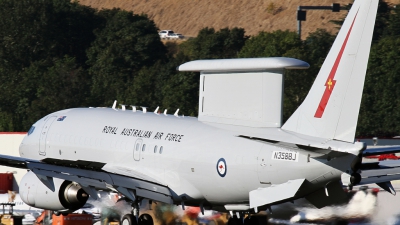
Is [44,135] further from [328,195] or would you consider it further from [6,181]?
[6,181]

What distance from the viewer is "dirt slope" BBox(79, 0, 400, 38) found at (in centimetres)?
17150

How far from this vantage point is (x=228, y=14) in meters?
181

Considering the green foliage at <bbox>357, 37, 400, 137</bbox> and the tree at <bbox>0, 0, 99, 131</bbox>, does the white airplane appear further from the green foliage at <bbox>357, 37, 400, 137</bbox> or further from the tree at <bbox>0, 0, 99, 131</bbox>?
the tree at <bbox>0, 0, 99, 131</bbox>

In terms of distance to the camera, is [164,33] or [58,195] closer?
[58,195]

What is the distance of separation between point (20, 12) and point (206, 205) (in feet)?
354

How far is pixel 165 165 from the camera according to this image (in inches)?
1433

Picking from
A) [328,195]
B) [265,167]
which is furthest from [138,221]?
[328,195]

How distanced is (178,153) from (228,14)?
146659 mm

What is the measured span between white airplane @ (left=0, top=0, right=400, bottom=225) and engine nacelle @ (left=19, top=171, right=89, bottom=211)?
0.04m

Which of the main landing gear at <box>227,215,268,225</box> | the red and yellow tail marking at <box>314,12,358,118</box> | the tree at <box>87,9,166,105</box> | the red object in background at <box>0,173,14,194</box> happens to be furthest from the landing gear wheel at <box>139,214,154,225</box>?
the tree at <box>87,9,166,105</box>

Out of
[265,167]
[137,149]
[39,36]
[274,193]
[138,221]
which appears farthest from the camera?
[39,36]

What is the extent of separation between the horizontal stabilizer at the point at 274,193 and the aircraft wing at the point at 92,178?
481cm

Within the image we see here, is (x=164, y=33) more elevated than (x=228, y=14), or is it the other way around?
(x=228, y=14)

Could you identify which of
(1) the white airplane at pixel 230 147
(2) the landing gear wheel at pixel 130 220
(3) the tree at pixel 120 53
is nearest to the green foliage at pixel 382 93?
(3) the tree at pixel 120 53
